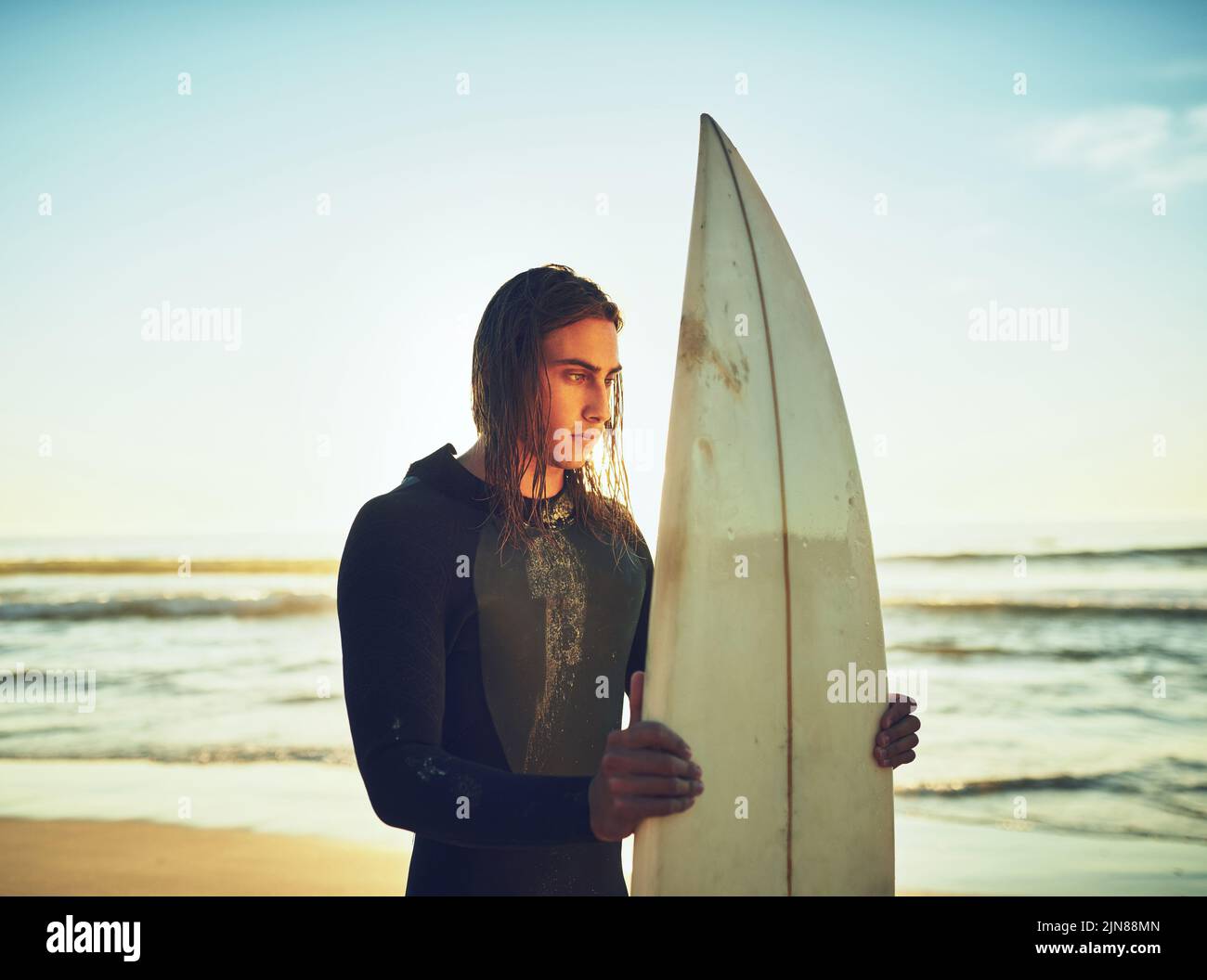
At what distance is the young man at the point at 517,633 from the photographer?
1.56 meters

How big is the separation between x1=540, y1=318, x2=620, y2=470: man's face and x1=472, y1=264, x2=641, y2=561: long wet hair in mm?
18

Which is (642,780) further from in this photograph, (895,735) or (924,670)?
(924,670)

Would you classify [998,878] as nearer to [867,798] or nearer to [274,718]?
Result: [867,798]

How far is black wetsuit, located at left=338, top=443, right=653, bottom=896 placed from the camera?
1.57 meters

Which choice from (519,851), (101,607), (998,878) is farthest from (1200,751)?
(101,607)

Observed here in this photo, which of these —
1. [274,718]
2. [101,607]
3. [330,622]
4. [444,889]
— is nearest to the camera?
[444,889]

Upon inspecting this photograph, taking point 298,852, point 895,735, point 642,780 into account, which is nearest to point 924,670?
point 298,852

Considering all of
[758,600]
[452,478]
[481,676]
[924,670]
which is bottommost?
[924,670]

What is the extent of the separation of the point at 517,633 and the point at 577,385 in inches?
19.2

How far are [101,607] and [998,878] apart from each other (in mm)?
13057

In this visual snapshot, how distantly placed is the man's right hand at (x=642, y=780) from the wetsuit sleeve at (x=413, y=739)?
8 cm

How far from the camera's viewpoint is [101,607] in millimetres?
14289

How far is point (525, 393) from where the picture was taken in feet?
6.54

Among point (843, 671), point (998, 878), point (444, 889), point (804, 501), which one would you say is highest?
point (804, 501)
